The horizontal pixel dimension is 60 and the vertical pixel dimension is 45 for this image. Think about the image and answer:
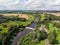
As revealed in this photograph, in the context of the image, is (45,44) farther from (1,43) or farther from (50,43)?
(1,43)

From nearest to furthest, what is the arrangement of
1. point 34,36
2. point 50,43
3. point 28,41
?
point 50,43, point 28,41, point 34,36

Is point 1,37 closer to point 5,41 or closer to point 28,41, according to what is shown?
point 5,41

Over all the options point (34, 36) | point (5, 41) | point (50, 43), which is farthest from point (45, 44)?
point (5, 41)

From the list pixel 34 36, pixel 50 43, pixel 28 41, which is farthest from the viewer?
pixel 34 36

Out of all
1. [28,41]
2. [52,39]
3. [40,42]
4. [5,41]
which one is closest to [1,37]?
[5,41]

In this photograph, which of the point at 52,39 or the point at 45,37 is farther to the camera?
the point at 45,37

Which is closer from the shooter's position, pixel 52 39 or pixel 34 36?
pixel 52 39

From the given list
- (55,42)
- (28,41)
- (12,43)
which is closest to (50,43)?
(55,42)

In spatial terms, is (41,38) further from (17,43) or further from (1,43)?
(1,43)
